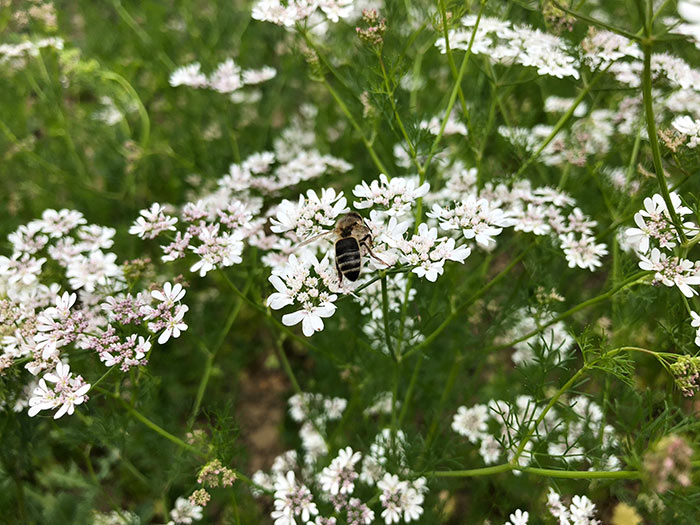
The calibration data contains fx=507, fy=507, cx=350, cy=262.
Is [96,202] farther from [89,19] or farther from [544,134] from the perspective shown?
[544,134]

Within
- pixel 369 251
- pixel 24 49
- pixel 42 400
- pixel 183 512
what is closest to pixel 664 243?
pixel 369 251

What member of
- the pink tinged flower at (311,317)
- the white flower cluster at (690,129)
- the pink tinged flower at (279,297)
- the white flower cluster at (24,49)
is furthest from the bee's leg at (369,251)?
the white flower cluster at (24,49)

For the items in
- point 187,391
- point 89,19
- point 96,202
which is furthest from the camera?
point 89,19

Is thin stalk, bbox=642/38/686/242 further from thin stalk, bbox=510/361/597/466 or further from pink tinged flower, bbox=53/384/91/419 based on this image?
pink tinged flower, bbox=53/384/91/419

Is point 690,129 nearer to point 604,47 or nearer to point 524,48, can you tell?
point 604,47

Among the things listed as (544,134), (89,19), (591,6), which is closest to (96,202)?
(89,19)

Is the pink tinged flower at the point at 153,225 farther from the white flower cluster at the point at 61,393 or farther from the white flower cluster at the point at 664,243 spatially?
the white flower cluster at the point at 664,243
